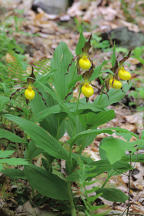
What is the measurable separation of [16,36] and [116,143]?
126 inches

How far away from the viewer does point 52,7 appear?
543cm

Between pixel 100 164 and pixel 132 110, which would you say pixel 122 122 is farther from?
pixel 100 164

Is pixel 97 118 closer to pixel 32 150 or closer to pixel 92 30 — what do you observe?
pixel 32 150

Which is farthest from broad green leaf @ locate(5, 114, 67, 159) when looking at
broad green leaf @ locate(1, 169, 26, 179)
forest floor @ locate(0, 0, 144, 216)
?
forest floor @ locate(0, 0, 144, 216)

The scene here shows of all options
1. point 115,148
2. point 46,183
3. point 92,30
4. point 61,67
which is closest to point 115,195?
point 46,183

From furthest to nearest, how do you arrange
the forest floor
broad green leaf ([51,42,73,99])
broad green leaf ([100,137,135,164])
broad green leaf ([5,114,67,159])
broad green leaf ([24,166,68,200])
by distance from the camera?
1. the forest floor
2. broad green leaf ([51,42,73,99])
3. broad green leaf ([24,166,68,200])
4. broad green leaf ([5,114,67,159])
5. broad green leaf ([100,137,135,164])

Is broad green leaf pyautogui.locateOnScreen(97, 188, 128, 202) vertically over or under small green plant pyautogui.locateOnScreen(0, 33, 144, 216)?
under

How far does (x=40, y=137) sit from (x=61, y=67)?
1.54ft

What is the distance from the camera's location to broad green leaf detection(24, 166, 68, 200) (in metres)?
1.15

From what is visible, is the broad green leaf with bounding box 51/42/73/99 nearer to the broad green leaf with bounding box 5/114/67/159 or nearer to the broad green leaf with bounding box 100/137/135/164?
the broad green leaf with bounding box 5/114/67/159

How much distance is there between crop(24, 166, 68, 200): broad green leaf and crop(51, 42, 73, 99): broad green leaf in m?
0.42

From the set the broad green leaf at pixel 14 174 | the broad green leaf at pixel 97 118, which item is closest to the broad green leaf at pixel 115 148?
the broad green leaf at pixel 97 118

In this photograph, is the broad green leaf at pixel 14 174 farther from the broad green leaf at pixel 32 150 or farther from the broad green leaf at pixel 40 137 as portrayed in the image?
the broad green leaf at pixel 40 137

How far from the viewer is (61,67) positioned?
134 centimetres
